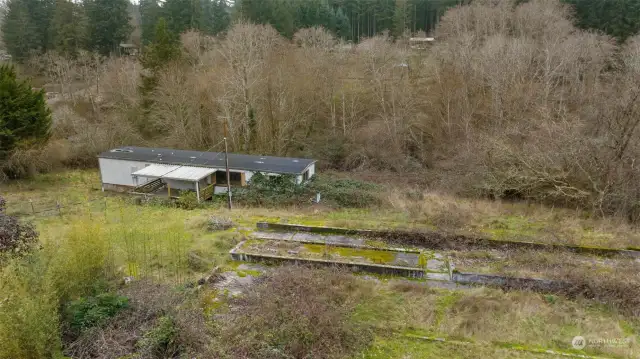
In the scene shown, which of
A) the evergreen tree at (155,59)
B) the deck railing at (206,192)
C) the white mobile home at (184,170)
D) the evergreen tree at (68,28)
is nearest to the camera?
the deck railing at (206,192)

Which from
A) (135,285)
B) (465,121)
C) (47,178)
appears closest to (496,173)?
Result: (465,121)

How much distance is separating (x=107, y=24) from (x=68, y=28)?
326 centimetres

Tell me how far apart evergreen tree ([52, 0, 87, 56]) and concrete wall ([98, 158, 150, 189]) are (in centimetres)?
2144

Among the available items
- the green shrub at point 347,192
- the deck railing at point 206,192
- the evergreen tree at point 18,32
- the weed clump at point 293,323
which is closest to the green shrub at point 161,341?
the weed clump at point 293,323

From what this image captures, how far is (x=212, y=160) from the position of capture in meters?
22.3

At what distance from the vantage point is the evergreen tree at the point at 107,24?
3984cm

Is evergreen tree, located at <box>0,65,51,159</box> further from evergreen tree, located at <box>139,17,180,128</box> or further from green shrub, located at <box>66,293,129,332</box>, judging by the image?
green shrub, located at <box>66,293,129,332</box>

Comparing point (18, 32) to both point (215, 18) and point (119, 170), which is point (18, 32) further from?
point (119, 170)

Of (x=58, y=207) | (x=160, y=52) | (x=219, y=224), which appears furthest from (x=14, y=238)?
(x=160, y=52)

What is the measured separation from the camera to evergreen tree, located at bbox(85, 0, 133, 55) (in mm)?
39844

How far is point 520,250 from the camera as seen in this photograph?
13180mm

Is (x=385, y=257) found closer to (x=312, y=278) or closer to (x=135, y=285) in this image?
(x=312, y=278)

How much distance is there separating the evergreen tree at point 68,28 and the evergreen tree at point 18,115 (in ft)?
55.0

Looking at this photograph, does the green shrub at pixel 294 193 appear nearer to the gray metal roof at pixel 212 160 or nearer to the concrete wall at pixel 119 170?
the gray metal roof at pixel 212 160
